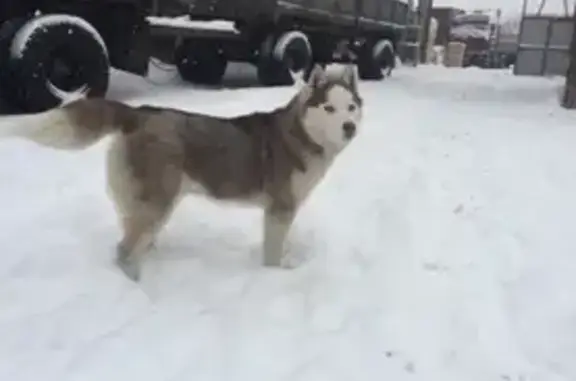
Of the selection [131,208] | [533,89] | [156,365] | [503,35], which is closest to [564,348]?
[156,365]

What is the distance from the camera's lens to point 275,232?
3951 millimetres

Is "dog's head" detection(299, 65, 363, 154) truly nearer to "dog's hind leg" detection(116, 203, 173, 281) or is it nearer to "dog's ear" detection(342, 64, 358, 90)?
"dog's ear" detection(342, 64, 358, 90)

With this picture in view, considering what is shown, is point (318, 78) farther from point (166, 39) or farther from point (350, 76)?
Result: point (166, 39)

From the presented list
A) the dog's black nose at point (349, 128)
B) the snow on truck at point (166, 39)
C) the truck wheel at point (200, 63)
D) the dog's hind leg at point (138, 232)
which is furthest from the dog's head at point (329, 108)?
the truck wheel at point (200, 63)

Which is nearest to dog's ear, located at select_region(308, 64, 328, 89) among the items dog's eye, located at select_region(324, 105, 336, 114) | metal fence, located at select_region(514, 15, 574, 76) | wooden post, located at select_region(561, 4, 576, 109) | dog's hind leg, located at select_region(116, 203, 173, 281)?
dog's eye, located at select_region(324, 105, 336, 114)

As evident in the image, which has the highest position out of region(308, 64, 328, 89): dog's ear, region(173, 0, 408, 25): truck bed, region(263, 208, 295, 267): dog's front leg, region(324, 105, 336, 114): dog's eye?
region(173, 0, 408, 25): truck bed

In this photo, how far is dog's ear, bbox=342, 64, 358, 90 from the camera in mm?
3791

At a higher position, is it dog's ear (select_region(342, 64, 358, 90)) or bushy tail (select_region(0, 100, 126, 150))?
dog's ear (select_region(342, 64, 358, 90))

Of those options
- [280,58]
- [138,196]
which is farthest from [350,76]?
[280,58]

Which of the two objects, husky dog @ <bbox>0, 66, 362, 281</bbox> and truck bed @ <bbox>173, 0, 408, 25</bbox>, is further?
truck bed @ <bbox>173, 0, 408, 25</bbox>

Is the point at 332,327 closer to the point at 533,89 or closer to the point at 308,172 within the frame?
the point at 308,172

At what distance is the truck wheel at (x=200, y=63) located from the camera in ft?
36.5

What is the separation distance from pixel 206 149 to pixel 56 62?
395 centimetres

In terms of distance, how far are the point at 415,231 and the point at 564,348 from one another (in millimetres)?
1605
